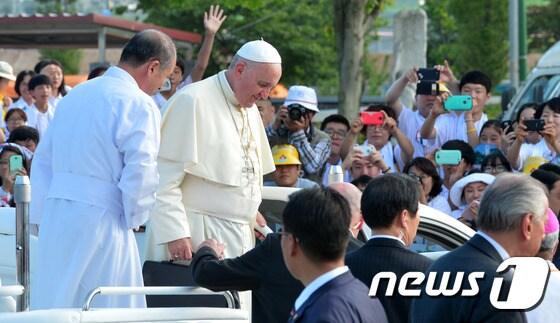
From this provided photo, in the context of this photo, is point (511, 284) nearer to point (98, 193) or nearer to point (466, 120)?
point (98, 193)

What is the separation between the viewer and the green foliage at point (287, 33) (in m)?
33.9

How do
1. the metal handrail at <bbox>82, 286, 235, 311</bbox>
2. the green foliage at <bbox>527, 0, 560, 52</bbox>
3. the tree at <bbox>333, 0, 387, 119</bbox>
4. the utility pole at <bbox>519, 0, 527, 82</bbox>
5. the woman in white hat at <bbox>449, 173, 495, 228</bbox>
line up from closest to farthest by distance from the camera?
the metal handrail at <bbox>82, 286, 235, 311</bbox> → the woman in white hat at <bbox>449, 173, 495, 228</bbox> → the tree at <bbox>333, 0, 387, 119</bbox> → the utility pole at <bbox>519, 0, 527, 82</bbox> → the green foliage at <bbox>527, 0, 560, 52</bbox>

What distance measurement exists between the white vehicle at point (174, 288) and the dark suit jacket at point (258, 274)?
14 cm

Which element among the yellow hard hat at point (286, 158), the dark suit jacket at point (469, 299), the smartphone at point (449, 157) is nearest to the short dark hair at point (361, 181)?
the yellow hard hat at point (286, 158)

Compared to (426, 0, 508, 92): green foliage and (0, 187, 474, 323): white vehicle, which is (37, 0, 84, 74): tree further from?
(0, 187, 474, 323): white vehicle

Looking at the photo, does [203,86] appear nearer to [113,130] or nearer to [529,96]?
[113,130]

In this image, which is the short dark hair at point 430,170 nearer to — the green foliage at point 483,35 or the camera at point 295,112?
the camera at point 295,112

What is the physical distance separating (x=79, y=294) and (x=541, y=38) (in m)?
43.2

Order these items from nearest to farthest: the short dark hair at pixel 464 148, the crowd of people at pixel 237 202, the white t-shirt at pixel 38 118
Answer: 1. the crowd of people at pixel 237 202
2. the short dark hair at pixel 464 148
3. the white t-shirt at pixel 38 118

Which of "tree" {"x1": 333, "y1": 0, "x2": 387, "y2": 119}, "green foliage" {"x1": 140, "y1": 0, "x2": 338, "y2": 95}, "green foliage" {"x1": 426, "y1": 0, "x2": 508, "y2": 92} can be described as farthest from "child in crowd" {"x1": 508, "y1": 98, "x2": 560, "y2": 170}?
"green foliage" {"x1": 426, "y1": 0, "x2": 508, "y2": 92}

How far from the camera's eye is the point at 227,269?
563 cm

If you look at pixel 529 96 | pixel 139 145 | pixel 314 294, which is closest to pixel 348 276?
pixel 314 294

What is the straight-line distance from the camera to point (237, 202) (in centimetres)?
709

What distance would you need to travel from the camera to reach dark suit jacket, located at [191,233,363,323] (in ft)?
18.5
